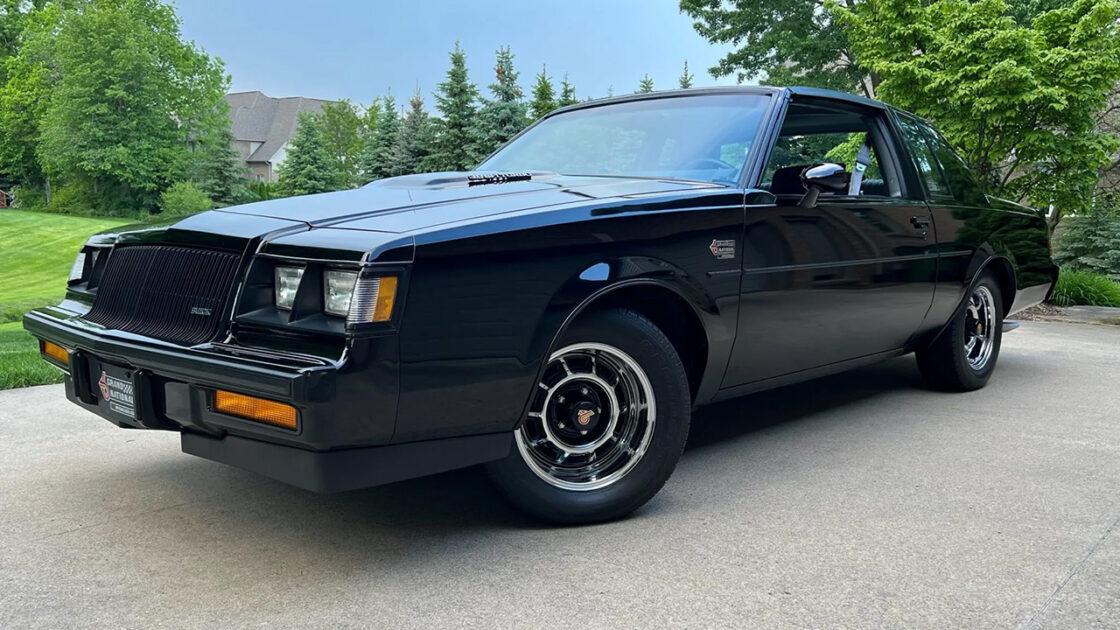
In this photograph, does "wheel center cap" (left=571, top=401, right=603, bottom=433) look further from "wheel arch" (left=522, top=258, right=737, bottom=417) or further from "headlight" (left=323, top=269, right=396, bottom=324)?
"headlight" (left=323, top=269, right=396, bottom=324)

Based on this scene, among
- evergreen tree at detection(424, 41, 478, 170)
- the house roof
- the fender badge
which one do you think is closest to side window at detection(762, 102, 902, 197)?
the fender badge

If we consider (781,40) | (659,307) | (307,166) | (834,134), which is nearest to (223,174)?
(307,166)

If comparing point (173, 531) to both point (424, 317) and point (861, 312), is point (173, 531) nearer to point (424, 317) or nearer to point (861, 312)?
point (424, 317)

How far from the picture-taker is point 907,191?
473cm

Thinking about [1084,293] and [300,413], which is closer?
[300,413]

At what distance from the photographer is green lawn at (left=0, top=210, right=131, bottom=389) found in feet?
19.2

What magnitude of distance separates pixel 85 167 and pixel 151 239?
50.8 meters

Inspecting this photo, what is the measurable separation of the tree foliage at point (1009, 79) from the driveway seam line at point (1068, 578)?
24.7ft

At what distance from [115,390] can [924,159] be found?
4.12 m

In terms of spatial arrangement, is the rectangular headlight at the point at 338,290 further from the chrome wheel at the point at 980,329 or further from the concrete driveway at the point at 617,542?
the chrome wheel at the point at 980,329

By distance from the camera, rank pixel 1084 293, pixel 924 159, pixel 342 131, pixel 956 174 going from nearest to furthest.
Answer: pixel 924 159
pixel 956 174
pixel 1084 293
pixel 342 131

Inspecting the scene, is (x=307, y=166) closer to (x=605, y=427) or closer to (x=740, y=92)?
(x=740, y=92)

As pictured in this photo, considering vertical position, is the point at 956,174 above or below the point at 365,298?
above

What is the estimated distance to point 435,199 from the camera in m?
3.15
